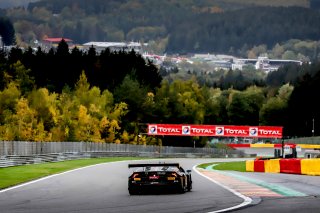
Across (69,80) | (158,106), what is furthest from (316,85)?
(69,80)

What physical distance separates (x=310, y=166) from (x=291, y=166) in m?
3.31

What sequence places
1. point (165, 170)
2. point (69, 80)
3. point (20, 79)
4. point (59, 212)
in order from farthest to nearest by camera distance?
point (69, 80) → point (20, 79) → point (165, 170) → point (59, 212)

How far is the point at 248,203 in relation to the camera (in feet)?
66.0

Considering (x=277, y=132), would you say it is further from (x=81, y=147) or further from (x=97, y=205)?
(x=97, y=205)

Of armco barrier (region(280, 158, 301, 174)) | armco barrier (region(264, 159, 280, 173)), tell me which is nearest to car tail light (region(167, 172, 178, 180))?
armco barrier (region(280, 158, 301, 174))

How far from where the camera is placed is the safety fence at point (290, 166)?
39.4 meters

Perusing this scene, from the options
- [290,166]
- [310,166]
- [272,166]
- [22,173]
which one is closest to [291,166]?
[290,166]

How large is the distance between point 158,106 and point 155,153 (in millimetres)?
53682

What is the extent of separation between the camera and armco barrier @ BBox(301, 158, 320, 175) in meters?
38.9

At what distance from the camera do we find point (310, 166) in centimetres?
3978

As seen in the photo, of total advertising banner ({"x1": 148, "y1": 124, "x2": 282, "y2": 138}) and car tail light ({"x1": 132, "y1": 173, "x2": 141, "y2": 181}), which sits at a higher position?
total advertising banner ({"x1": 148, "y1": 124, "x2": 282, "y2": 138})

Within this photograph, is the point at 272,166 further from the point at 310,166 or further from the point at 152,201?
the point at 152,201

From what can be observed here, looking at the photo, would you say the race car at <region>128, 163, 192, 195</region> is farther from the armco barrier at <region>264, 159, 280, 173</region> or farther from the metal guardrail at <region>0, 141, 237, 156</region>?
the metal guardrail at <region>0, 141, 237, 156</region>

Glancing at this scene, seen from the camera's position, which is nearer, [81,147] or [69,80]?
[81,147]
